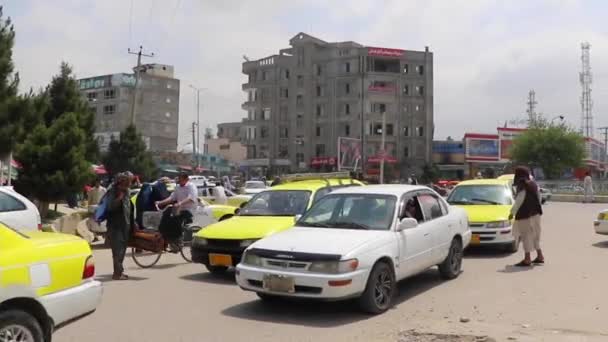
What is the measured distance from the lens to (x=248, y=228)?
10.1 meters

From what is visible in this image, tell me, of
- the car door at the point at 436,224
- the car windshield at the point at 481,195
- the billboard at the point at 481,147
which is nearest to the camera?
the car door at the point at 436,224

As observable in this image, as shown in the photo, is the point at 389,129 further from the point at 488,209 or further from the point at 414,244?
the point at 414,244

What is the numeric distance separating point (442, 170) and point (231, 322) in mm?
76980

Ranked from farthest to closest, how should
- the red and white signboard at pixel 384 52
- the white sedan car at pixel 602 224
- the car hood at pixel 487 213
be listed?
the red and white signboard at pixel 384 52 → the white sedan car at pixel 602 224 → the car hood at pixel 487 213

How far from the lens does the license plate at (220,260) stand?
9.83 metres

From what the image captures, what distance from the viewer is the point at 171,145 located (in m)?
110

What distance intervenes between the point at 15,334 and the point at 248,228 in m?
5.47

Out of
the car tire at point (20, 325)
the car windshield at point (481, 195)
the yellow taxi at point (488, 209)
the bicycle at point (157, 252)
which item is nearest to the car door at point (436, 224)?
the yellow taxi at point (488, 209)

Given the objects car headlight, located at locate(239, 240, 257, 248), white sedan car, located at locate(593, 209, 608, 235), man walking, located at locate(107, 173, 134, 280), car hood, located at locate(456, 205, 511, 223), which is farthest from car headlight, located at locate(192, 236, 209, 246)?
white sedan car, located at locate(593, 209, 608, 235)

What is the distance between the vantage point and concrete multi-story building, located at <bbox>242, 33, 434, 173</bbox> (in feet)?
265

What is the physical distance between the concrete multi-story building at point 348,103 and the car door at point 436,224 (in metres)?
68.8

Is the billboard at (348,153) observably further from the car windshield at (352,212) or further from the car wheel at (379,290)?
the car wheel at (379,290)

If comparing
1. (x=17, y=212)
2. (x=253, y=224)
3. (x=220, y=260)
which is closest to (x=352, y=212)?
(x=253, y=224)

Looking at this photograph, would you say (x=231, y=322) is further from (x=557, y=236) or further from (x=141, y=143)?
(x=141, y=143)
